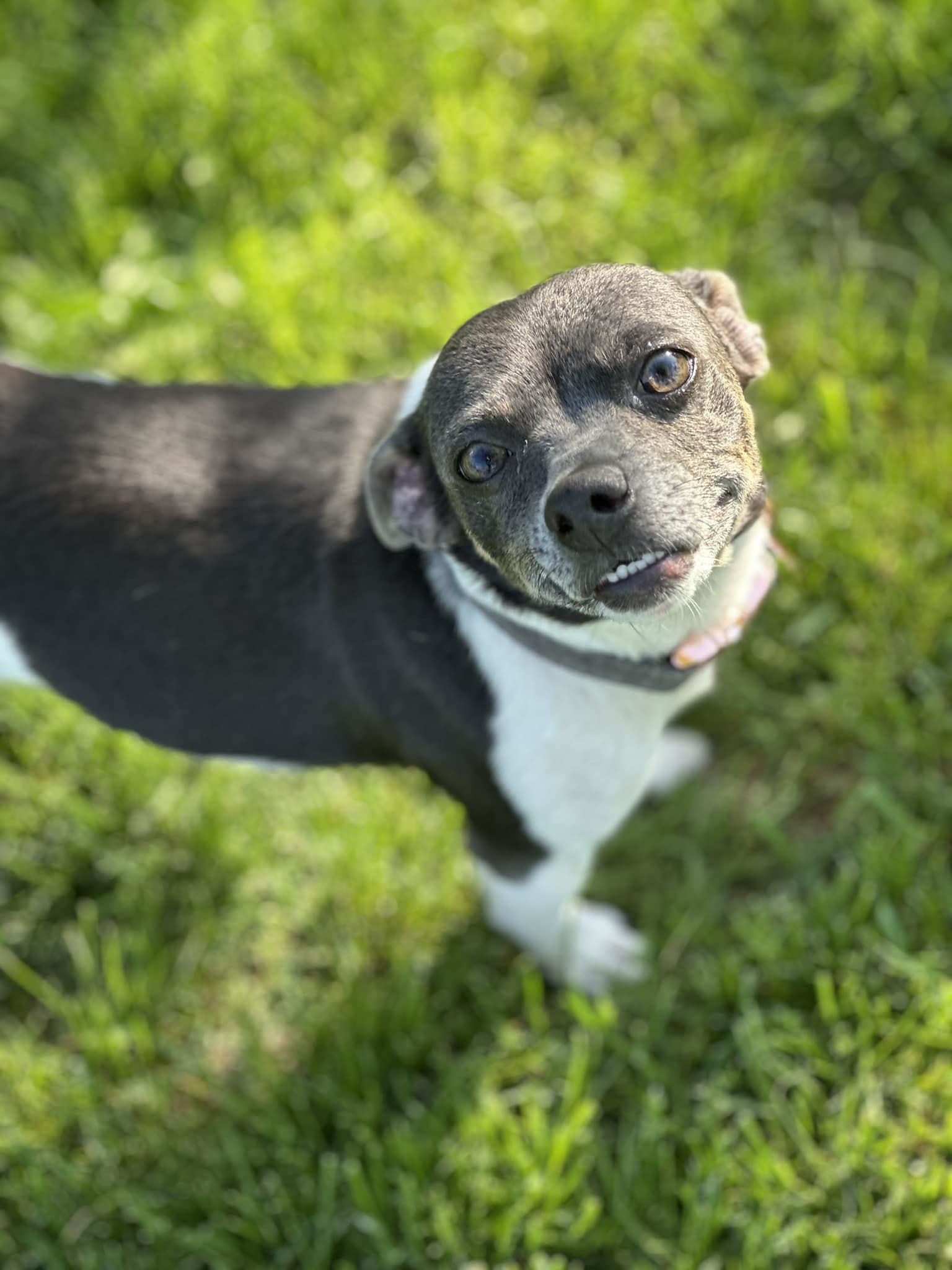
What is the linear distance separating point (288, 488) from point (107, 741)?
169 cm

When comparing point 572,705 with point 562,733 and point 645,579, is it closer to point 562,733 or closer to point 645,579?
point 562,733

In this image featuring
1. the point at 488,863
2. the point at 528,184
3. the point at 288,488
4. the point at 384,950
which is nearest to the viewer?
the point at 288,488

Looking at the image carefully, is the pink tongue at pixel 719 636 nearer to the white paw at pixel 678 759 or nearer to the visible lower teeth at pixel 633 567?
the visible lower teeth at pixel 633 567

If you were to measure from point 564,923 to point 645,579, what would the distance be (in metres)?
1.60

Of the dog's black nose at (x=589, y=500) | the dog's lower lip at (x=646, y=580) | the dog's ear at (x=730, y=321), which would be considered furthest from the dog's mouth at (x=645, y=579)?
the dog's ear at (x=730, y=321)

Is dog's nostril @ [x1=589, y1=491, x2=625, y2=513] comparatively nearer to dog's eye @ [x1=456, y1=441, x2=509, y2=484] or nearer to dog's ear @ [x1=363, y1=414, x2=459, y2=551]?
dog's eye @ [x1=456, y1=441, x2=509, y2=484]

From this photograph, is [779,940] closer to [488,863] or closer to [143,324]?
[488,863]

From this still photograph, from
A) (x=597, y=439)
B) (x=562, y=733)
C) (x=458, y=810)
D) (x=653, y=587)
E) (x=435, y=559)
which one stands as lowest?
(x=458, y=810)

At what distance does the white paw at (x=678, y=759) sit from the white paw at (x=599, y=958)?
52cm

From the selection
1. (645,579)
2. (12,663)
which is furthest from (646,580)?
(12,663)

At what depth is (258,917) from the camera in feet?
14.9

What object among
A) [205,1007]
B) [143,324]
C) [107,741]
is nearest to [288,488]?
[107,741]

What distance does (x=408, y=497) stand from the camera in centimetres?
309

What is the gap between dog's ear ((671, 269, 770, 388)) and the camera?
10.0 feet
